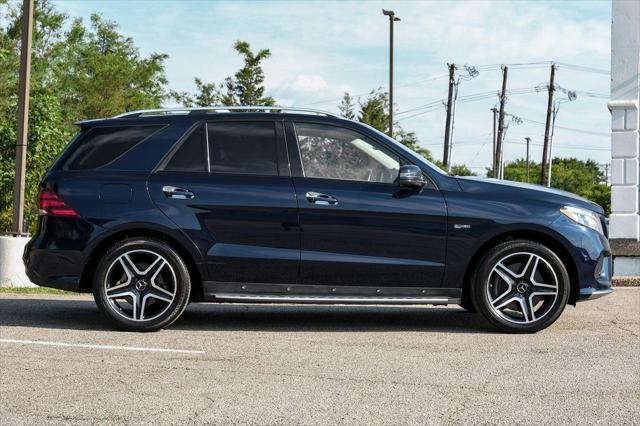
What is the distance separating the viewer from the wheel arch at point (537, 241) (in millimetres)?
7871

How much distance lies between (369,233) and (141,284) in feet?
6.14

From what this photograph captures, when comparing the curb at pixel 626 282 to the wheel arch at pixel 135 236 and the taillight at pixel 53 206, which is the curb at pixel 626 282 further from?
the taillight at pixel 53 206

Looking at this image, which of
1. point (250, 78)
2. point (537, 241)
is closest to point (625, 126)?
point (537, 241)

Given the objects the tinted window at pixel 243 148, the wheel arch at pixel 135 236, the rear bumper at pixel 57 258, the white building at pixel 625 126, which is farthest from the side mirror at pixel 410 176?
the white building at pixel 625 126

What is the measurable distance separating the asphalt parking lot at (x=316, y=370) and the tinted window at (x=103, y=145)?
1380 mm

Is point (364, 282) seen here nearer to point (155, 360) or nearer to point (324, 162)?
point (324, 162)

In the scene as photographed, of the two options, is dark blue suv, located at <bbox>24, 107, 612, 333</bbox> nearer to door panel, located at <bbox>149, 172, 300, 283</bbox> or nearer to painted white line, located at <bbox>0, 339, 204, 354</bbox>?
door panel, located at <bbox>149, 172, 300, 283</bbox>

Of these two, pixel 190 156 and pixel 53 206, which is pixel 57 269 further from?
pixel 190 156

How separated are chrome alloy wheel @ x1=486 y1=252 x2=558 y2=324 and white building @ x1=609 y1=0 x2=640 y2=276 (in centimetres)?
749

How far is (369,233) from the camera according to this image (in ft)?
25.4

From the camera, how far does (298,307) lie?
9859mm

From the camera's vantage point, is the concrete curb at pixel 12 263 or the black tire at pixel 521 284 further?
the concrete curb at pixel 12 263

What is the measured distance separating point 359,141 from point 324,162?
34 cm

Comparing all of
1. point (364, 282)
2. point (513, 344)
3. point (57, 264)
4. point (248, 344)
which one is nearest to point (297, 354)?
point (248, 344)
